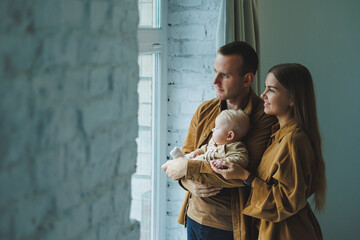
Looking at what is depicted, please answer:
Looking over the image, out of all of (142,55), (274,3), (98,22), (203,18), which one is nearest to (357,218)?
(274,3)

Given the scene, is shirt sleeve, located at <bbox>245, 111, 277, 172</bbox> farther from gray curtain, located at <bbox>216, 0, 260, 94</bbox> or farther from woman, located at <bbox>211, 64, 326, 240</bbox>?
→ gray curtain, located at <bbox>216, 0, 260, 94</bbox>

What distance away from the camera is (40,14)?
64 centimetres

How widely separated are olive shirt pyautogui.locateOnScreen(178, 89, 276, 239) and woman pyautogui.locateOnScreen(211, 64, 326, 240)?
62 mm

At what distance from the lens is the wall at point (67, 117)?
1.98 feet

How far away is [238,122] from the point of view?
162 cm

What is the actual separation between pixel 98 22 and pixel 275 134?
1012 millimetres

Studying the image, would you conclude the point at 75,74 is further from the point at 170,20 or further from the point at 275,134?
the point at 170,20

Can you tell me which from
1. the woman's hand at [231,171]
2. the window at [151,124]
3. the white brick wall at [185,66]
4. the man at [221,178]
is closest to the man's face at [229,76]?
the man at [221,178]

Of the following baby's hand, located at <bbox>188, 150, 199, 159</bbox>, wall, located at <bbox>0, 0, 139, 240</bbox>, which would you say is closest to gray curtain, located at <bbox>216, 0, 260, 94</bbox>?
baby's hand, located at <bbox>188, 150, 199, 159</bbox>

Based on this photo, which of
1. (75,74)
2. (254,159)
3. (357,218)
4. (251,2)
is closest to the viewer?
(75,74)

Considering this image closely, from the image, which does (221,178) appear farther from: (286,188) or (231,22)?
(231,22)

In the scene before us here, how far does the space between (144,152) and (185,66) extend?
675 mm

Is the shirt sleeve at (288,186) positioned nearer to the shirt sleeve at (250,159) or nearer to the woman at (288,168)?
the woman at (288,168)

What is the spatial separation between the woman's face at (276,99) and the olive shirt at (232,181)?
14cm
